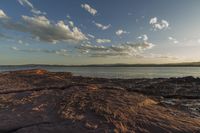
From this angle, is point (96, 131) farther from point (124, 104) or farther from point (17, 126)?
point (124, 104)

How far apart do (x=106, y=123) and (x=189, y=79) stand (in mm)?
21247

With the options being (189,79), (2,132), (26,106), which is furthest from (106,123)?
(189,79)

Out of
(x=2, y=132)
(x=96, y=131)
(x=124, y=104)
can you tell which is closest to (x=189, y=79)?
(x=124, y=104)

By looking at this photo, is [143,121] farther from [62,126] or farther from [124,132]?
[62,126]

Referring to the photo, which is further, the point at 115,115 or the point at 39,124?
the point at 115,115

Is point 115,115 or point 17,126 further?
point 115,115

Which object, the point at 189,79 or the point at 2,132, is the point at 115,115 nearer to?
the point at 2,132

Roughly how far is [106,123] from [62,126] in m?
1.28

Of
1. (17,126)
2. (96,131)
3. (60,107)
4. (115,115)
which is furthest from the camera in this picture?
(60,107)

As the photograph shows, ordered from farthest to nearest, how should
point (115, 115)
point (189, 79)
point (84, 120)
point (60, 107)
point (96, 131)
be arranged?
point (189, 79) → point (60, 107) → point (115, 115) → point (84, 120) → point (96, 131)

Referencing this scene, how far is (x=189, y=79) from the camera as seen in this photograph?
75.7 feet

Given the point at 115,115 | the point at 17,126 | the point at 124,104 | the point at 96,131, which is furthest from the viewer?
the point at 124,104

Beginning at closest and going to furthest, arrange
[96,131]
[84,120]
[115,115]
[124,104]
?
1. [96,131]
2. [84,120]
3. [115,115]
4. [124,104]

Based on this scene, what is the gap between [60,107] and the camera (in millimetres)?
6676
